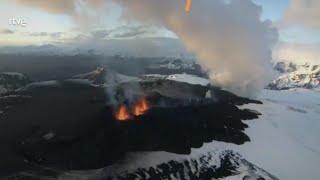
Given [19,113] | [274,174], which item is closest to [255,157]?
[274,174]

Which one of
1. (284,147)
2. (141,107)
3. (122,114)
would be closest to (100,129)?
(122,114)

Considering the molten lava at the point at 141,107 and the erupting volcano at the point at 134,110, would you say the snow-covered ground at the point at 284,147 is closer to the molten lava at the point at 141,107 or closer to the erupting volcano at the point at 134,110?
the molten lava at the point at 141,107

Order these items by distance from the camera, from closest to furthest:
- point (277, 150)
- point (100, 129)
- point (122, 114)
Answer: point (100, 129) → point (277, 150) → point (122, 114)

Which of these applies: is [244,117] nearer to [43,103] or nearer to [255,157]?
[255,157]

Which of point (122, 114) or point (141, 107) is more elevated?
point (141, 107)

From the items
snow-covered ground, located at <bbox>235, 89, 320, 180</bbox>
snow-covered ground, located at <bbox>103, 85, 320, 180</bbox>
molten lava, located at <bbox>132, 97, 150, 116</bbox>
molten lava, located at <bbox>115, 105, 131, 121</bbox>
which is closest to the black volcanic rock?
molten lava, located at <bbox>115, 105, 131, 121</bbox>

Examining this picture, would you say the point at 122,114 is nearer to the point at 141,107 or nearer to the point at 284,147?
the point at 141,107
